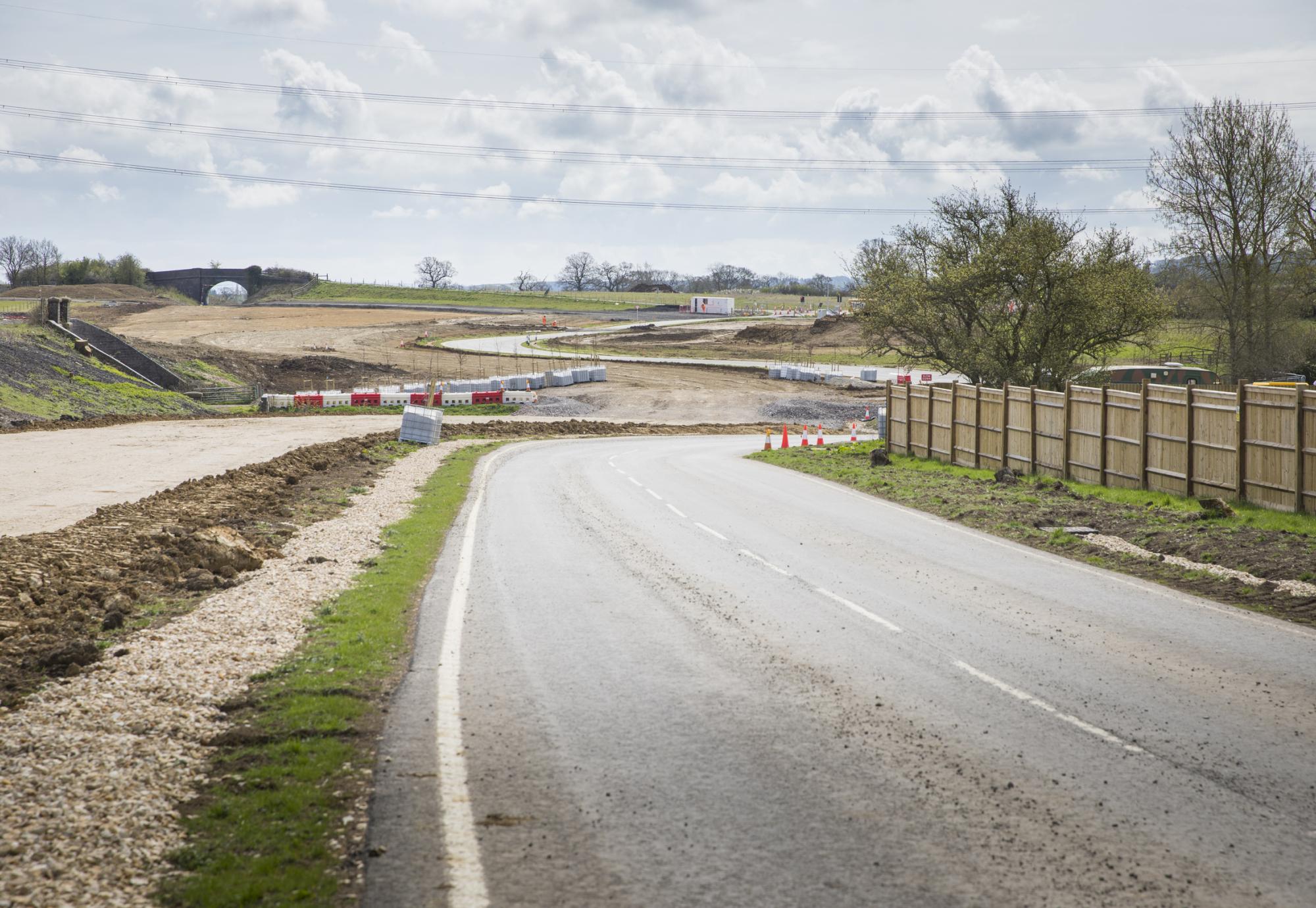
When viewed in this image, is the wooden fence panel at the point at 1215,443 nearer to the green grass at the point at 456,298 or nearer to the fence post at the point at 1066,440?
the fence post at the point at 1066,440

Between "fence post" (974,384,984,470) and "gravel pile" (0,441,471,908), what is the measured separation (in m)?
20.1

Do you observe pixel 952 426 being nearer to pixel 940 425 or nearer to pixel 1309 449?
pixel 940 425

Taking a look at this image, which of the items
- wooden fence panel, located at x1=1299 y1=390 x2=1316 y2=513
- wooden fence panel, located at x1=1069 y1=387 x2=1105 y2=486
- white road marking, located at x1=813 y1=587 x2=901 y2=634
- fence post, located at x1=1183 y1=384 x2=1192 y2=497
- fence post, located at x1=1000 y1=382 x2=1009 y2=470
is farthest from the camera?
fence post, located at x1=1000 y1=382 x2=1009 y2=470

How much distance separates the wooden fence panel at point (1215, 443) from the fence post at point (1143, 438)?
1.14 metres

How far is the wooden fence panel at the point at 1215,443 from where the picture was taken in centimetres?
1847

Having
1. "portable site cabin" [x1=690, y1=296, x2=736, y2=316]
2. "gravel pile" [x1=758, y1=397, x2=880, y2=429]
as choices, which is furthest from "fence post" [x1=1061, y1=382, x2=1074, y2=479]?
"portable site cabin" [x1=690, y1=296, x2=736, y2=316]

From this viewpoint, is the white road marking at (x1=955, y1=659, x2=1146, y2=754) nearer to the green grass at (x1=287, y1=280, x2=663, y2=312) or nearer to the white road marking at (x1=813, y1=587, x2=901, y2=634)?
the white road marking at (x1=813, y1=587, x2=901, y2=634)

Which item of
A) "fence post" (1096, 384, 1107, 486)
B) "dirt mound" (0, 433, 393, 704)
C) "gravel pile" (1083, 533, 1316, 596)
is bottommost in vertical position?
"gravel pile" (1083, 533, 1316, 596)

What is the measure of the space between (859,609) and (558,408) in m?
47.5

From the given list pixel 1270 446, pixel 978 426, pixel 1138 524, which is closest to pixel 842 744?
pixel 1138 524

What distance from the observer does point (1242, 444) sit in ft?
59.5

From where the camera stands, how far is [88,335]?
6075 centimetres

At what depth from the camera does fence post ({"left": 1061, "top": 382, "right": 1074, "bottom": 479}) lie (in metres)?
23.5

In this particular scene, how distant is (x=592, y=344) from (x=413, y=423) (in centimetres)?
5621
